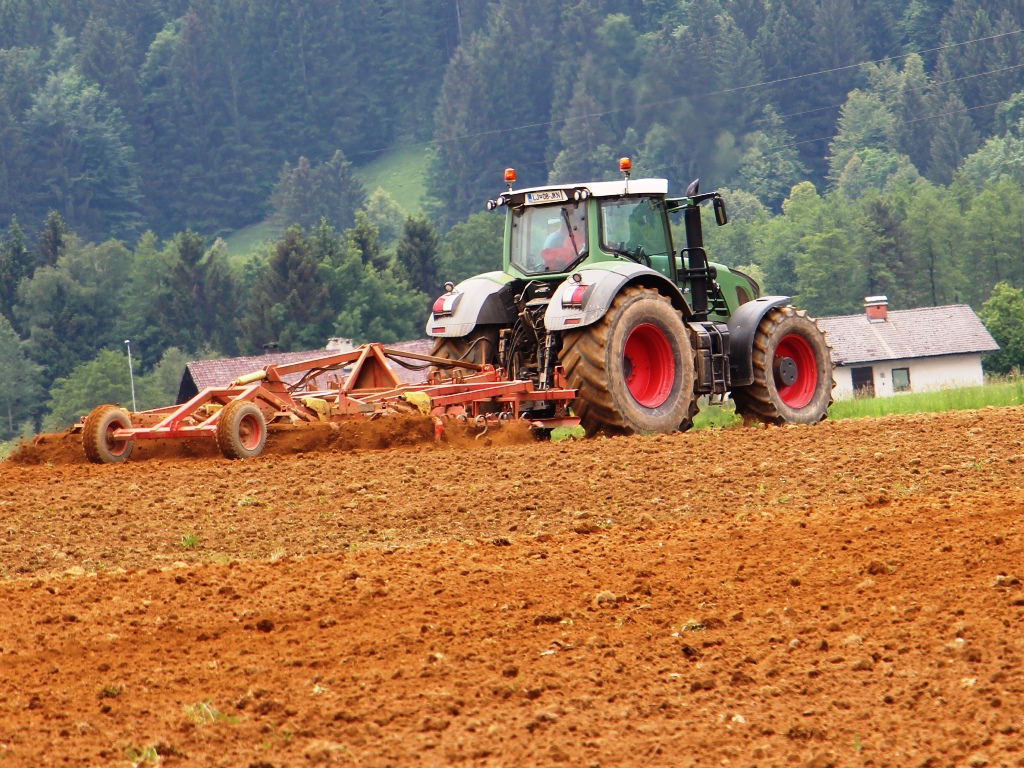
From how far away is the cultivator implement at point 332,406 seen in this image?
11703mm

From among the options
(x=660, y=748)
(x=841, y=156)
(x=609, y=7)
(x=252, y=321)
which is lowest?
(x=660, y=748)

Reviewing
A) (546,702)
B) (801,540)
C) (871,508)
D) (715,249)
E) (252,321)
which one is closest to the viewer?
(546,702)

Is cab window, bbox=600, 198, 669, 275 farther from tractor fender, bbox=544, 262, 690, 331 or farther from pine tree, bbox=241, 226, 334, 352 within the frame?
pine tree, bbox=241, 226, 334, 352

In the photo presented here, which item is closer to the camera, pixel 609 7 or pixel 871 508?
pixel 871 508

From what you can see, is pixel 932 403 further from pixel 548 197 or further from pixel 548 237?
pixel 548 197

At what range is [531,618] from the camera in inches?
245

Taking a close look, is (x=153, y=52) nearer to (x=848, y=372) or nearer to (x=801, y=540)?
(x=848, y=372)

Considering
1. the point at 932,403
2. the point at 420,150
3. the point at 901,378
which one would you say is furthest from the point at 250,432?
the point at 420,150

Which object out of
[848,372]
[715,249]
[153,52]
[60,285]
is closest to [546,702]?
[848,372]

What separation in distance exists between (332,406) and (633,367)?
2.65 metres

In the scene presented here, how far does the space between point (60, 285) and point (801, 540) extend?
7040 cm

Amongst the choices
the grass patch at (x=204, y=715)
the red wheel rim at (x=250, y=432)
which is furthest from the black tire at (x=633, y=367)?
the grass patch at (x=204, y=715)

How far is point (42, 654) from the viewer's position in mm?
5984

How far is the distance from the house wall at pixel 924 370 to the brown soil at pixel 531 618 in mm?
46262
